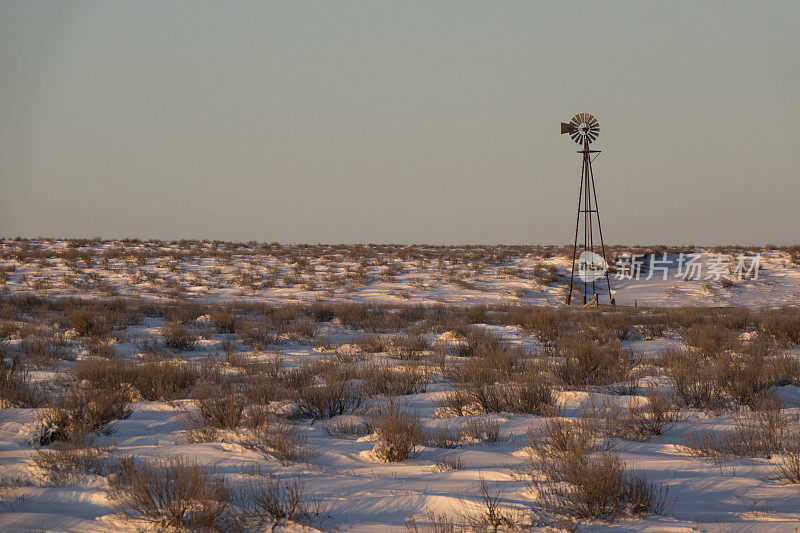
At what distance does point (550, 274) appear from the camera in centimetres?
2836

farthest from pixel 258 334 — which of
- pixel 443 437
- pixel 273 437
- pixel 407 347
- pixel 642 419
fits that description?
pixel 642 419

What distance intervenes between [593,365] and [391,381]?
2727 millimetres

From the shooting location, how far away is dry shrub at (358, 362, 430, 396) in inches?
291

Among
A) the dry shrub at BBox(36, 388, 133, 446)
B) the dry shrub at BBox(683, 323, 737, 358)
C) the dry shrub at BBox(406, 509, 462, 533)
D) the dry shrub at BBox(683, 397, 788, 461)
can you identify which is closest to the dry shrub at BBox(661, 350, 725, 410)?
the dry shrub at BBox(683, 397, 788, 461)

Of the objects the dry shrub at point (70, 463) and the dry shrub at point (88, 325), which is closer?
the dry shrub at point (70, 463)

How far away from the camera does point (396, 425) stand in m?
4.89

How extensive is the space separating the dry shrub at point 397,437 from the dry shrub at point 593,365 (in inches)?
122

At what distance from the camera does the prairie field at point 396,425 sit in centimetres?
355

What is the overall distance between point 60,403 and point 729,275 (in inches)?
1193

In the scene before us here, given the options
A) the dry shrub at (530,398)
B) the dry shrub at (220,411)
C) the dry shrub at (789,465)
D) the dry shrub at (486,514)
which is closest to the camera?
the dry shrub at (486,514)

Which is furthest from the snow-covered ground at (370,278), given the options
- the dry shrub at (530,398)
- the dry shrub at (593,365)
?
the dry shrub at (530,398)

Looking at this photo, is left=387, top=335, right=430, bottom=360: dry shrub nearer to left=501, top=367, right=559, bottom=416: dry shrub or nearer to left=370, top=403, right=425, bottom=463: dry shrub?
left=501, top=367, right=559, bottom=416: dry shrub

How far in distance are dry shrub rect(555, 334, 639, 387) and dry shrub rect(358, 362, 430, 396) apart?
1.75 meters
